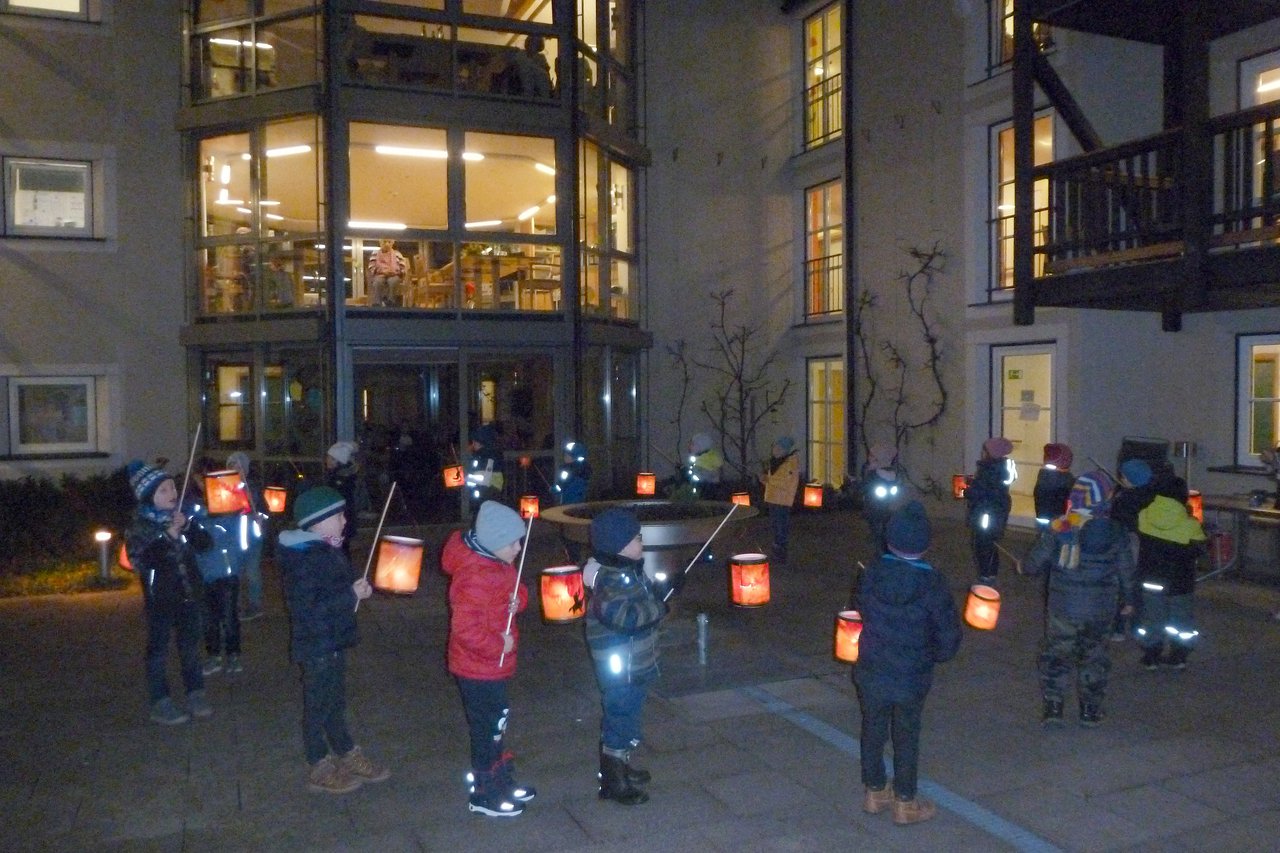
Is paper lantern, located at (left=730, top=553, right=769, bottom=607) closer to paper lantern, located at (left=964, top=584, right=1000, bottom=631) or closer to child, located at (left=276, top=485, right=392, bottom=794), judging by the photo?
paper lantern, located at (left=964, top=584, right=1000, bottom=631)

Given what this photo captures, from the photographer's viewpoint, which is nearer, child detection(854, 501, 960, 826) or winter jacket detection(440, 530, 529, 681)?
child detection(854, 501, 960, 826)

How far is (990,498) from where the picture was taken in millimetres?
10391

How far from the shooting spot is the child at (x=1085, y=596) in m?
6.51

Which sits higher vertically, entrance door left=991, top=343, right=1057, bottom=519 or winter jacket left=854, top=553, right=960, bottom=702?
entrance door left=991, top=343, right=1057, bottom=519

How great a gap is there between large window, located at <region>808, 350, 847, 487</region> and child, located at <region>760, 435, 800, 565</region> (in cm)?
697

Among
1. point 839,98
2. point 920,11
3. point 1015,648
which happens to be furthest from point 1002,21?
point 1015,648

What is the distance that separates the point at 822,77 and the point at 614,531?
1606 cm

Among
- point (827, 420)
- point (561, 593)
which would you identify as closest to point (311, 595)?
point (561, 593)

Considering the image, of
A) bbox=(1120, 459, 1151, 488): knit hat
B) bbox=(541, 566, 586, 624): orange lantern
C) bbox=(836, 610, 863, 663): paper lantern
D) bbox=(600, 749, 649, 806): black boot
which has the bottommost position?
bbox=(600, 749, 649, 806): black boot

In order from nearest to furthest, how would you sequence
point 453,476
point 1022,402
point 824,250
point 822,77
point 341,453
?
point 341,453 → point 453,476 → point 1022,402 → point 822,77 → point 824,250

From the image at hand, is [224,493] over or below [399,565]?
over

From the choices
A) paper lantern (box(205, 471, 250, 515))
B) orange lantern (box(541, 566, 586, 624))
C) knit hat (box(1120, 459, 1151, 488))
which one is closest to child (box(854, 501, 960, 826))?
orange lantern (box(541, 566, 586, 624))

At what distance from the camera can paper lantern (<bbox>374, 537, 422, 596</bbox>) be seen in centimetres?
631

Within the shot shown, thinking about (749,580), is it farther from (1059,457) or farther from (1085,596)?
(1059,457)
